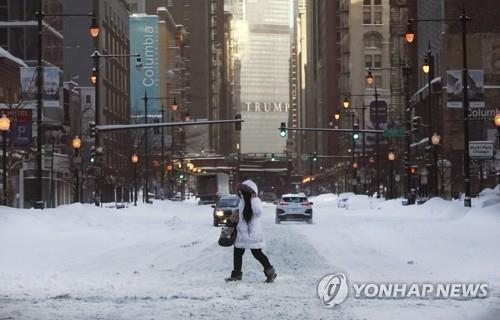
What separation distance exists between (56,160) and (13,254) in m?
50.6

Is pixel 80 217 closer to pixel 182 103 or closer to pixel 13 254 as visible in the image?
pixel 13 254

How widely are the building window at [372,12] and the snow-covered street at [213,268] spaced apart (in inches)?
5172

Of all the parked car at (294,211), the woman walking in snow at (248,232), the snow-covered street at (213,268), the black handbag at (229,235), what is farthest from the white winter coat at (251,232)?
the parked car at (294,211)

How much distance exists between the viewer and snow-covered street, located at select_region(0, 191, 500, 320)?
1149cm

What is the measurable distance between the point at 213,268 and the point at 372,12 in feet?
487

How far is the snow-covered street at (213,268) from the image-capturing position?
11.5 meters

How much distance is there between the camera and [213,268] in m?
18.1

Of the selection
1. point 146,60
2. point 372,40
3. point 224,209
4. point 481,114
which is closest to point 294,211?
point 224,209

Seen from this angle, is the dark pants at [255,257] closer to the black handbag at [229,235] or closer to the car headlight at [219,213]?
the black handbag at [229,235]

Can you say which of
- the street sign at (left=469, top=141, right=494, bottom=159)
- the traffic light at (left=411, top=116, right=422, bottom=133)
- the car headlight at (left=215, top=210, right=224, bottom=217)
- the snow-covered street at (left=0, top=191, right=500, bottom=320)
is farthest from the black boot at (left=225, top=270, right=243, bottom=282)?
the traffic light at (left=411, top=116, right=422, bottom=133)

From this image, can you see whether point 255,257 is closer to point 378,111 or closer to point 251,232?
point 251,232

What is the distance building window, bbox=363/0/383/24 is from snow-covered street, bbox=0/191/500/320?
431 feet

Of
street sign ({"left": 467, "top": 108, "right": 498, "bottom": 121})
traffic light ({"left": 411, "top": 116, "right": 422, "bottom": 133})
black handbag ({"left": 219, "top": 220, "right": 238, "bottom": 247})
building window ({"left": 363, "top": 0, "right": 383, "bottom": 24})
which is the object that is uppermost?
building window ({"left": 363, "top": 0, "right": 383, "bottom": 24})

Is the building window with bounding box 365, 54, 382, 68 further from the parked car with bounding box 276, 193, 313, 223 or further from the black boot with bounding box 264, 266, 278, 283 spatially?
the black boot with bounding box 264, 266, 278, 283
